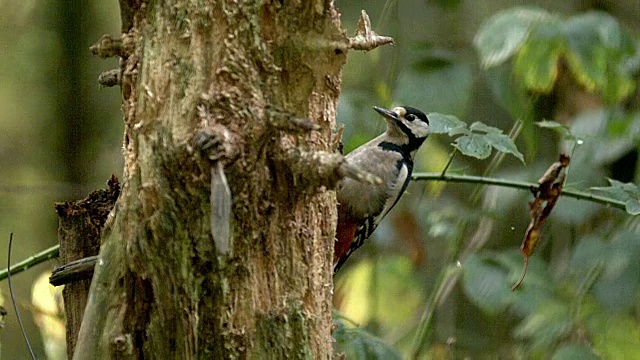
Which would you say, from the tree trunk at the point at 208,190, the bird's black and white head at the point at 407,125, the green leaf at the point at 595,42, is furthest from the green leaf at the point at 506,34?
the tree trunk at the point at 208,190

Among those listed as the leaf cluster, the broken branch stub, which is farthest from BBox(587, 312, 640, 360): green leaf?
the broken branch stub

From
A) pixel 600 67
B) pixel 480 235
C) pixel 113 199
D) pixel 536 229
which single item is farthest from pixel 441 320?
pixel 113 199

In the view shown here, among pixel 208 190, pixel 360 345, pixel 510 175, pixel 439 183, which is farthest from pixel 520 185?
pixel 510 175

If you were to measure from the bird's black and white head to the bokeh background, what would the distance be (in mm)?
62

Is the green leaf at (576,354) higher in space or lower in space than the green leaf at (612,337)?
higher

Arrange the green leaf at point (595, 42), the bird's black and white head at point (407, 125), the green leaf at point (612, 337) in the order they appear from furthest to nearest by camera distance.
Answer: the green leaf at point (612, 337)
the bird's black and white head at point (407, 125)
the green leaf at point (595, 42)

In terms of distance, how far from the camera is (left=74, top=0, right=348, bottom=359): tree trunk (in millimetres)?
1521

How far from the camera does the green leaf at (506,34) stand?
2.88 metres

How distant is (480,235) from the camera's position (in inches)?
159

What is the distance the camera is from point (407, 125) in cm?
306

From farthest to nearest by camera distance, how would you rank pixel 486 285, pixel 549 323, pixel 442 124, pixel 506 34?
1. pixel 549 323
2. pixel 486 285
3. pixel 506 34
4. pixel 442 124

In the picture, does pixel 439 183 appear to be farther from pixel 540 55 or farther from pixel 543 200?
pixel 543 200

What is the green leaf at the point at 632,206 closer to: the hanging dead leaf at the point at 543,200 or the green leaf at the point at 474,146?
the hanging dead leaf at the point at 543,200

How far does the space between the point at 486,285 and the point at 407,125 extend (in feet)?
2.13
